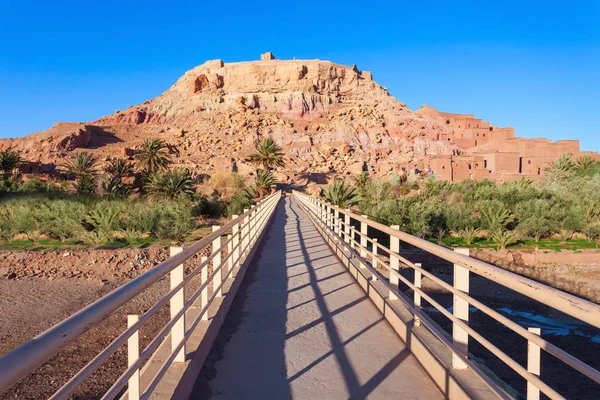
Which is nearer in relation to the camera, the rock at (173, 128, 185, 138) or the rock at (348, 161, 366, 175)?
the rock at (348, 161, 366, 175)

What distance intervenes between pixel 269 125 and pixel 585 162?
57536 millimetres

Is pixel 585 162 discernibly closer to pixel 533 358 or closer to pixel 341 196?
→ pixel 341 196

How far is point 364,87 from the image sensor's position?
11169 centimetres

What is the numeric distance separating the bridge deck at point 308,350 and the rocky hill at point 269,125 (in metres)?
55.5

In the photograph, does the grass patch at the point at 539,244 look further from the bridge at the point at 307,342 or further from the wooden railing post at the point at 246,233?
the bridge at the point at 307,342

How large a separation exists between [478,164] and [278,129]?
43001 mm

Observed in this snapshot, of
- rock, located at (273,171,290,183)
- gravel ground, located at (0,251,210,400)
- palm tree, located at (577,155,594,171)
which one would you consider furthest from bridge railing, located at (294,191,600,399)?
rock, located at (273,171,290,183)

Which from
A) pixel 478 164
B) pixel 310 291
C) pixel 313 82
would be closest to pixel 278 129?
pixel 313 82

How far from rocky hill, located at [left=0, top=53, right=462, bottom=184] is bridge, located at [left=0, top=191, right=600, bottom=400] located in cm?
5639

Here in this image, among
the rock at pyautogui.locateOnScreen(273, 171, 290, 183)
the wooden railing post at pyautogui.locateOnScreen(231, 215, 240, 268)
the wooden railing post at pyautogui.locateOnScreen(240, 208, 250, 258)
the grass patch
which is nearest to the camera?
the wooden railing post at pyautogui.locateOnScreen(231, 215, 240, 268)

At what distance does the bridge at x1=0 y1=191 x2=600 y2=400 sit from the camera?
2012 mm

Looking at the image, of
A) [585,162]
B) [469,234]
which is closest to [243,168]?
[585,162]

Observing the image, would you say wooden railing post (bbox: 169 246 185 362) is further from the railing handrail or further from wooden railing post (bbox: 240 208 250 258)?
wooden railing post (bbox: 240 208 250 258)

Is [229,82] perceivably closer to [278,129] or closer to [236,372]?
[278,129]
